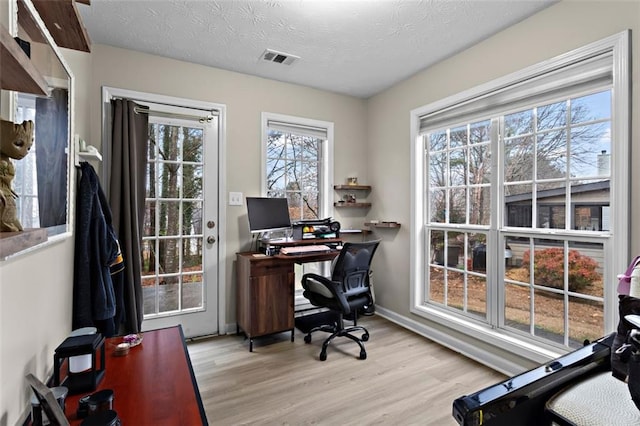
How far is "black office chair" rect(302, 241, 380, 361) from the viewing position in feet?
8.76

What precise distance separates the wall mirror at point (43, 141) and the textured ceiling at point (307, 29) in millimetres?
1151

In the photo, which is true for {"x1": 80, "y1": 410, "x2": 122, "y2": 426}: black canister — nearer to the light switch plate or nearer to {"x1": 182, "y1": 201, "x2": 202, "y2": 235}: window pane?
{"x1": 182, "y1": 201, "x2": 202, "y2": 235}: window pane

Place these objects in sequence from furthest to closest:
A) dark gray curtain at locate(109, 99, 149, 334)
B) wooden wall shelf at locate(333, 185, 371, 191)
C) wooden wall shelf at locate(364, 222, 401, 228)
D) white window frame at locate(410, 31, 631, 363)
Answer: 1. wooden wall shelf at locate(333, 185, 371, 191)
2. wooden wall shelf at locate(364, 222, 401, 228)
3. dark gray curtain at locate(109, 99, 149, 334)
4. white window frame at locate(410, 31, 631, 363)

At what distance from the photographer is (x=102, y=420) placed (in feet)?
2.77

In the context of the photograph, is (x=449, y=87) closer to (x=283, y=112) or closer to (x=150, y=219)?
(x=283, y=112)

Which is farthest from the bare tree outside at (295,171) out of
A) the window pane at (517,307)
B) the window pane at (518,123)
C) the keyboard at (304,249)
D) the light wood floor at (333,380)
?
the window pane at (517,307)

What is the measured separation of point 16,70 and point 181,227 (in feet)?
7.78

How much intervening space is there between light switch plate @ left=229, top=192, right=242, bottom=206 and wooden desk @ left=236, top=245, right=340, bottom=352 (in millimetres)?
535

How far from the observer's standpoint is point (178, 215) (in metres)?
2.98

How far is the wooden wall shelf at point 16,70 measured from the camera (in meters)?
0.65

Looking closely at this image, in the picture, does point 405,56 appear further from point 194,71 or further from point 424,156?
point 194,71

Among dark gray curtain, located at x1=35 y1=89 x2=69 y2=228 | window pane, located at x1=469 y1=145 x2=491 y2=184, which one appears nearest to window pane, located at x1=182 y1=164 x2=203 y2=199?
dark gray curtain, located at x1=35 y1=89 x2=69 y2=228

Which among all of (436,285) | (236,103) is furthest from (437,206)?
(236,103)

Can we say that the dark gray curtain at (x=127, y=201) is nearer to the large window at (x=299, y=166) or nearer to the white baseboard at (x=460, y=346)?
the large window at (x=299, y=166)
